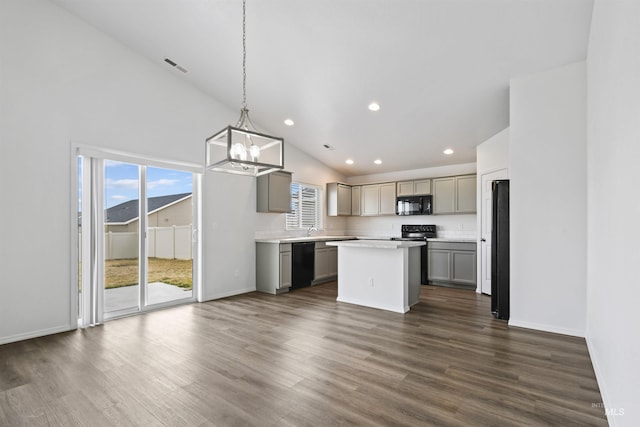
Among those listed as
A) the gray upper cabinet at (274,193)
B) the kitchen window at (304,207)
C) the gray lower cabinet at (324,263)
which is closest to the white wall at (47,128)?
the gray upper cabinet at (274,193)

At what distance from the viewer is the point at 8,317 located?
336cm

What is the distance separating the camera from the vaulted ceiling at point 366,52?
3.15 meters

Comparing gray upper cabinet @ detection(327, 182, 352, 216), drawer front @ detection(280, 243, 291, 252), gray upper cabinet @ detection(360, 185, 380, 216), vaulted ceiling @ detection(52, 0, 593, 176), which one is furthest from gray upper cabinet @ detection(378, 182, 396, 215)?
drawer front @ detection(280, 243, 291, 252)

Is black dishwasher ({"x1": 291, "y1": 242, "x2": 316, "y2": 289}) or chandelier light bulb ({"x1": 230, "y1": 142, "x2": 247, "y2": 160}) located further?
black dishwasher ({"x1": 291, "y1": 242, "x2": 316, "y2": 289})

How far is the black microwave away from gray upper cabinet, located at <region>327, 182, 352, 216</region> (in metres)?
1.29

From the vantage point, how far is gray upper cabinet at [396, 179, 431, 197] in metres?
6.88

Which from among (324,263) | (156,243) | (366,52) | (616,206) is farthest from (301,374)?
(324,263)

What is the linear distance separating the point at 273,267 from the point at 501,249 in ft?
11.8

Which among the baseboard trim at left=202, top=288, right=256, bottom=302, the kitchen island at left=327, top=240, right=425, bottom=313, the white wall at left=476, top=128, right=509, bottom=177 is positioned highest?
the white wall at left=476, top=128, right=509, bottom=177

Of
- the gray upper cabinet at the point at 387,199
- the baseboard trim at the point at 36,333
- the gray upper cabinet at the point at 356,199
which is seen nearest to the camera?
the baseboard trim at the point at 36,333

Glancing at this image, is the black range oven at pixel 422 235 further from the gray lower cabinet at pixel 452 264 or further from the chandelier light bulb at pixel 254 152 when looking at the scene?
the chandelier light bulb at pixel 254 152

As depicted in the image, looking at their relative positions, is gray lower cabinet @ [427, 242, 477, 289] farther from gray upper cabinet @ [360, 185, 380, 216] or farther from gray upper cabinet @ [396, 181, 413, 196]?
gray upper cabinet @ [360, 185, 380, 216]

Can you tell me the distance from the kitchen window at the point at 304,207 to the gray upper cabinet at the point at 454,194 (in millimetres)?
2671

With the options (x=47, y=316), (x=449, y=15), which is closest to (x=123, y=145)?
(x=47, y=316)
